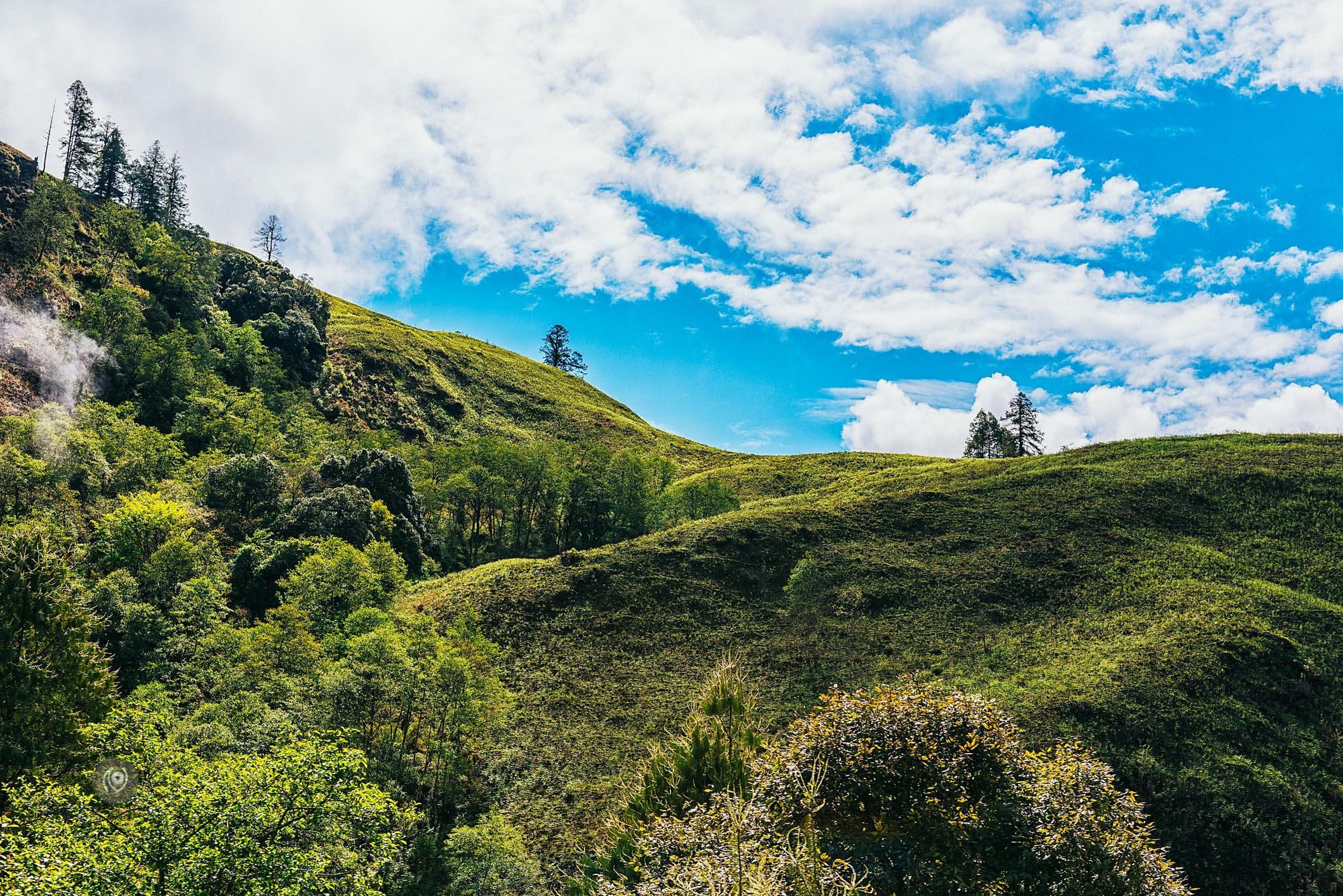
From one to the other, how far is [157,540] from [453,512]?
3099 cm

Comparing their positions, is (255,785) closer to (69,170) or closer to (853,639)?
(853,639)

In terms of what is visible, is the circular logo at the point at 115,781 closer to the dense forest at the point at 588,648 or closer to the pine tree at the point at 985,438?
the dense forest at the point at 588,648

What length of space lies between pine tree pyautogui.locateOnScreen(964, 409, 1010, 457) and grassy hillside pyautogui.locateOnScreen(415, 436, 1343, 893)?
36809 mm

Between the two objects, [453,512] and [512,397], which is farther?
[512,397]

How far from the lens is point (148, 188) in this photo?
113 metres

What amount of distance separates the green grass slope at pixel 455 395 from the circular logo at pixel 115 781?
286 ft

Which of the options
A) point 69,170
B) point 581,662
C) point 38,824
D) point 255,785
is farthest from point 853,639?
point 69,170

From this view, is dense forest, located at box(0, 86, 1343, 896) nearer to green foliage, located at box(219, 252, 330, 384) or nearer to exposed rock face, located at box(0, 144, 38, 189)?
exposed rock face, located at box(0, 144, 38, 189)

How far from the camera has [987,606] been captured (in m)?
50.1

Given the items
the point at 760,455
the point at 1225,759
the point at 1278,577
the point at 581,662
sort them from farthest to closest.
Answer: the point at 760,455
the point at 1278,577
the point at 581,662
the point at 1225,759

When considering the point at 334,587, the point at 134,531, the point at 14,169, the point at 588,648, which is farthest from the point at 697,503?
the point at 14,169

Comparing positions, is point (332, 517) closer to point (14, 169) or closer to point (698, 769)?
point (698, 769)

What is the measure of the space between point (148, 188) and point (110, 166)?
5.31 m

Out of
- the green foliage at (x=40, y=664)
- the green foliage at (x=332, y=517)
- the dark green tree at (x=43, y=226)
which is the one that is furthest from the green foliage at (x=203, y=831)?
the dark green tree at (x=43, y=226)
